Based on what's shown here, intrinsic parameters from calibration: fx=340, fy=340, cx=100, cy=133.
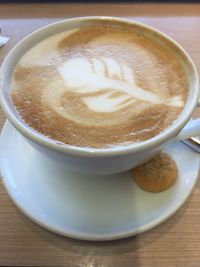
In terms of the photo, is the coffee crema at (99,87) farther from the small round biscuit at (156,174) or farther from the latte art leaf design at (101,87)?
the small round biscuit at (156,174)

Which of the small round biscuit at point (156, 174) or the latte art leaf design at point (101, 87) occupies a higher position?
the latte art leaf design at point (101, 87)

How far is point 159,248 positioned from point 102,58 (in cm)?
45

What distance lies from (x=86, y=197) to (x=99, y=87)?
24 cm

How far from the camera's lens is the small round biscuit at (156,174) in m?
0.71

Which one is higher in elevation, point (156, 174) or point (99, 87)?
point (99, 87)

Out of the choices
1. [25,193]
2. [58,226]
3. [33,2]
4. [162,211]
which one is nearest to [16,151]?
[25,193]

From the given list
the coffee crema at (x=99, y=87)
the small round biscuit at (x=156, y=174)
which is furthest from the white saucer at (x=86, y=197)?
the coffee crema at (x=99, y=87)

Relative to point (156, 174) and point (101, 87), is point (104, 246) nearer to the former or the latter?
point (156, 174)

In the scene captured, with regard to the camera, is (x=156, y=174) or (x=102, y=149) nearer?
(x=102, y=149)

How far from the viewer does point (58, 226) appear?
25.2 inches

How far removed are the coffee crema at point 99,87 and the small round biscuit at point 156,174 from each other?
0.12m

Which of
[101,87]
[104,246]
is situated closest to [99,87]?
[101,87]

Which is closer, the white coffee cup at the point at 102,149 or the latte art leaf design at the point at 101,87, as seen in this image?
the white coffee cup at the point at 102,149

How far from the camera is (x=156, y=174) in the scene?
2.39 feet
